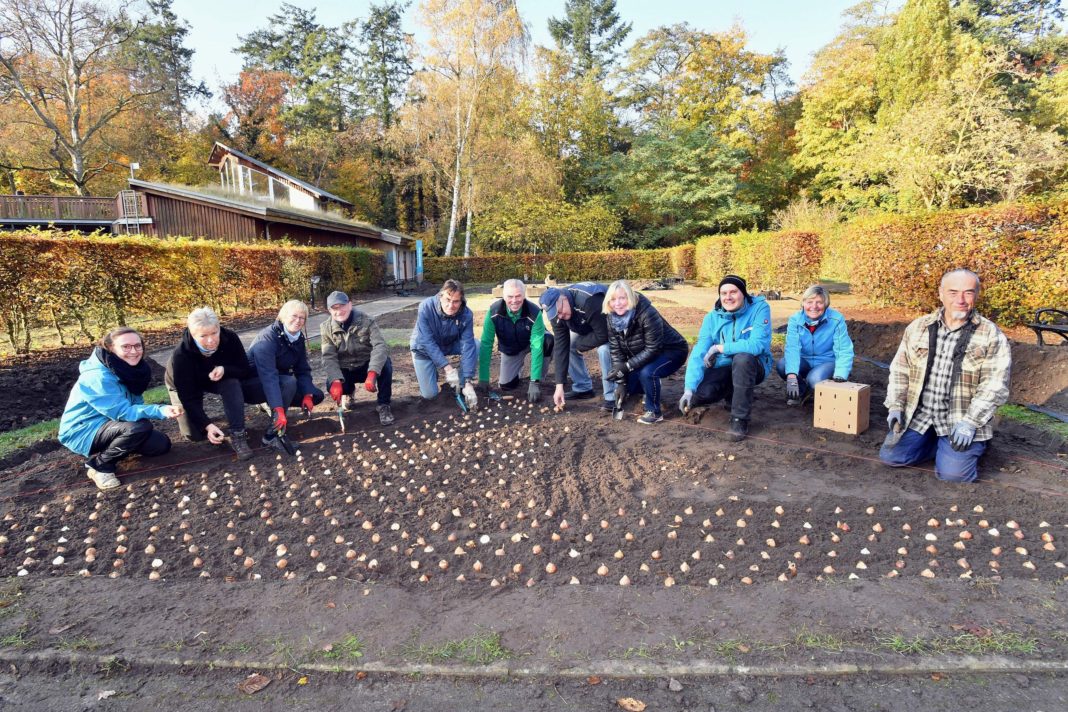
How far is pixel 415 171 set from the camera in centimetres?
3031

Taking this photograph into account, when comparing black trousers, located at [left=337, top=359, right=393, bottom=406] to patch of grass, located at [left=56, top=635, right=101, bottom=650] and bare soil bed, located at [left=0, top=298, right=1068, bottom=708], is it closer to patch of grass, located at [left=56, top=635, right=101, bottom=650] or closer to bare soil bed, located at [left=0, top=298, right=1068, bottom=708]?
bare soil bed, located at [left=0, top=298, right=1068, bottom=708]

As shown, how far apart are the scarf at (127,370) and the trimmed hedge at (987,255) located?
31.3 feet

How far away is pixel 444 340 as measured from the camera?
5926 millimetres

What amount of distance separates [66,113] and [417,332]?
35.3 metres

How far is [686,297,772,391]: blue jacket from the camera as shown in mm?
4812

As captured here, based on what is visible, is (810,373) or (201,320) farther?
(810,373)

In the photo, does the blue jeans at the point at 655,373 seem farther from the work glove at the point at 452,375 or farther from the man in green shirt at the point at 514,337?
the work glove at the point at 452,375

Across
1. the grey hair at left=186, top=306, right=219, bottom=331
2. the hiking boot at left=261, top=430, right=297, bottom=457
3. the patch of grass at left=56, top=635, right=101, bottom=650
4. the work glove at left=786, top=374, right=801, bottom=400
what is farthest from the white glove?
the patch of grass at left=56, top=635, right=101, bottom=650

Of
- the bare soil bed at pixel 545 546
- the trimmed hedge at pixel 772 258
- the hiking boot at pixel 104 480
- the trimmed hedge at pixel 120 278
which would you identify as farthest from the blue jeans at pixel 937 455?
the trimmed hedge at pixel 772 258

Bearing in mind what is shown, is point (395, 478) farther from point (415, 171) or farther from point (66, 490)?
point (415, 171)

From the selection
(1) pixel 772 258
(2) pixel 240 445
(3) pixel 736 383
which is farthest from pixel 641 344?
(1) pixel 772 258

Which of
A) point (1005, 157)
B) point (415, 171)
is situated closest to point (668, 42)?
point (415, 171)

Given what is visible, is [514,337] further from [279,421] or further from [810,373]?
[810,373]

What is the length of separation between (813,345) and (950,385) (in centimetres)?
146
